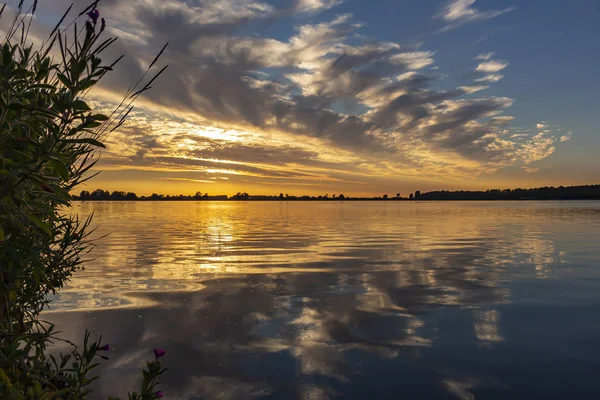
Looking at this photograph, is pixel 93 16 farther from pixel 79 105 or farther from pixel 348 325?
pixel 348 325

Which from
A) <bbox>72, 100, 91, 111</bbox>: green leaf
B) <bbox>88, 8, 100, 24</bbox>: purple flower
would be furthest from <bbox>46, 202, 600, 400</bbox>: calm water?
<bbox>88, 8, 100, 24</bbox>: purple flower

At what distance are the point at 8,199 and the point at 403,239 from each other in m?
28.3

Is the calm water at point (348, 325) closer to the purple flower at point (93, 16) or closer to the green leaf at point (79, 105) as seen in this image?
the green leaf at point (79, 105)

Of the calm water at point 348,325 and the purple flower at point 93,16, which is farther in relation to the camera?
the calm water at point 348,325

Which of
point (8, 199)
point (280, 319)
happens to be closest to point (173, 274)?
point (280, 319)

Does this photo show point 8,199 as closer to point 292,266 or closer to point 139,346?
point 139,346

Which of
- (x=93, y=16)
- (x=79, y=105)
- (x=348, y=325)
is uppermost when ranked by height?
(x=93, y=16)

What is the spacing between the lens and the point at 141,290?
522 inches

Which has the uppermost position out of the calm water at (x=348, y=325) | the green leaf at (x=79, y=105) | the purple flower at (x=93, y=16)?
the purple flower at (x=93, y=16)

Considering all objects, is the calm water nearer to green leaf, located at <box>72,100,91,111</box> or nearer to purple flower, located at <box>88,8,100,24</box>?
green leaf, located at <box>72,100,91,111</box>

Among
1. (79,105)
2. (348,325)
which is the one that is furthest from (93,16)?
(348,325)

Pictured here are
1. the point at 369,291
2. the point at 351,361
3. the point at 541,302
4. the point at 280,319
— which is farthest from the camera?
the point at 369,291

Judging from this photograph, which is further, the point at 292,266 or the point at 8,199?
the point at 292,266

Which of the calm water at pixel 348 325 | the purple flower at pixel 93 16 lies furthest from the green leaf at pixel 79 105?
the calm water at pixel 348 325
